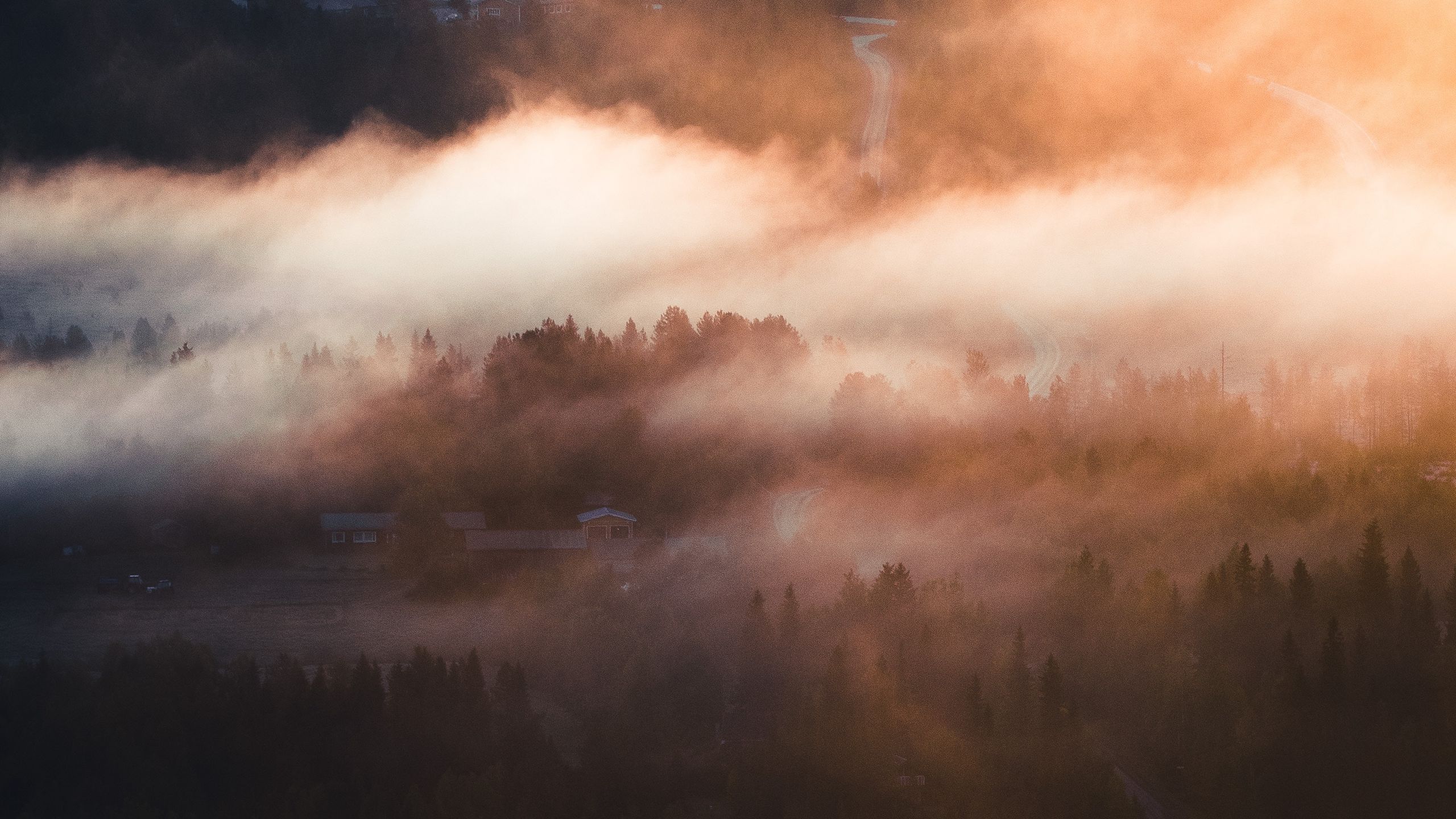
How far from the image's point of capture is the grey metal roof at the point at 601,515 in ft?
71.3

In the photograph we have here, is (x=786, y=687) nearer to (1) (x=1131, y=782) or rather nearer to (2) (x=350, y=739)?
(1) (x=1131, y=782)

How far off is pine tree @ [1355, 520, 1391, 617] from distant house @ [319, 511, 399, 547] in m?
14.3

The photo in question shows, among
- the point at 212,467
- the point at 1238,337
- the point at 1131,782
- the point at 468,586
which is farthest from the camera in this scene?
the point at 1238,337

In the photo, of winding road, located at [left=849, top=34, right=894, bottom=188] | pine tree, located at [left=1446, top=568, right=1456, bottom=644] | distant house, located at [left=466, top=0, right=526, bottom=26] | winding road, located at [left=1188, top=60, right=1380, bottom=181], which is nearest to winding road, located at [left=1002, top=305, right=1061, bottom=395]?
winding road, located at [left=849, top=34, right=894, bottom=188]

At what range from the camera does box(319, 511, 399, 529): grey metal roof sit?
73.2ft

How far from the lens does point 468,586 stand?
2031 cm

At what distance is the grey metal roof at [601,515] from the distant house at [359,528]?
2981mm

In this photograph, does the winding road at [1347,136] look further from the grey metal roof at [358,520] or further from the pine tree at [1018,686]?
the grey metal roof at [358,520]

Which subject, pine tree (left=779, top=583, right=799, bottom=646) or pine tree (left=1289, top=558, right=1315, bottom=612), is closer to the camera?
pine tree (left=779, top=583, right=799, bottom=646)

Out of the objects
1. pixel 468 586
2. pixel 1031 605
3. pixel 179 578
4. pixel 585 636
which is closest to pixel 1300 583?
pixel 1031 605

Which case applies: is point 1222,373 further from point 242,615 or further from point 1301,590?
point 242,615

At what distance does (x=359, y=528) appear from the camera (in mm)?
22297

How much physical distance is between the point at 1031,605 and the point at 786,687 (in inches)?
157

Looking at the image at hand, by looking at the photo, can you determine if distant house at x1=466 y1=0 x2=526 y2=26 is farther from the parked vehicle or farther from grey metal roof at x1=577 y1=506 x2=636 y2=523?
the parked vehicle
